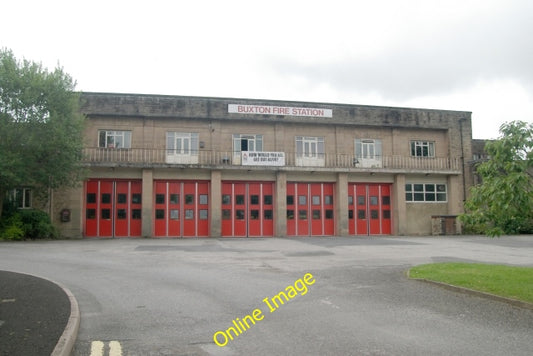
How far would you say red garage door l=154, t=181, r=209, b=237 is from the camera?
26.2 m

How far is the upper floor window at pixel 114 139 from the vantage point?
87.6 feet

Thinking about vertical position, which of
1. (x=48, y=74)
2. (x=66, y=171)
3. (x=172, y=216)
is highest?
(x=48, y=74)

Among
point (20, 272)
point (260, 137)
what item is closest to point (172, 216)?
point (260, 137)

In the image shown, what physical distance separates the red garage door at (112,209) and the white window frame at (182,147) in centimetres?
291

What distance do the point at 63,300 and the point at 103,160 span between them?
19697mm

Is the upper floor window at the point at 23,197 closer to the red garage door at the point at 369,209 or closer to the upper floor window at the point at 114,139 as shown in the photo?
the upper floor window at the point at 114,139

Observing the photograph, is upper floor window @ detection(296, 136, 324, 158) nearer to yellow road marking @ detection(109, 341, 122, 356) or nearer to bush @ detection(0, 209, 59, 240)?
bush @ detection(0, 209, 59, 240)

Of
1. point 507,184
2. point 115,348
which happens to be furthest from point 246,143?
point 115,348

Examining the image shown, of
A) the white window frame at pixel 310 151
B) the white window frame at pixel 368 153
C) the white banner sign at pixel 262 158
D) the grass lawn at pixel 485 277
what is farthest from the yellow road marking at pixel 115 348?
the white window frame at pixel 368 153

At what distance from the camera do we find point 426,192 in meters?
30.1

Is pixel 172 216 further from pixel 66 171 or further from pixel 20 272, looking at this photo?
pixel 20 272

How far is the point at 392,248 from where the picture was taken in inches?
745

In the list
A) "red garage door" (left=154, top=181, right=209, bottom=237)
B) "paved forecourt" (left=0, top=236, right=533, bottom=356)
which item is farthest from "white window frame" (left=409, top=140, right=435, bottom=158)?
"paved forecourt" (left=0, top=236, right=533, bottom=356)

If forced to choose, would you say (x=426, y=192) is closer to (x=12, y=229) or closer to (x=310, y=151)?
(x=310, y=151)
